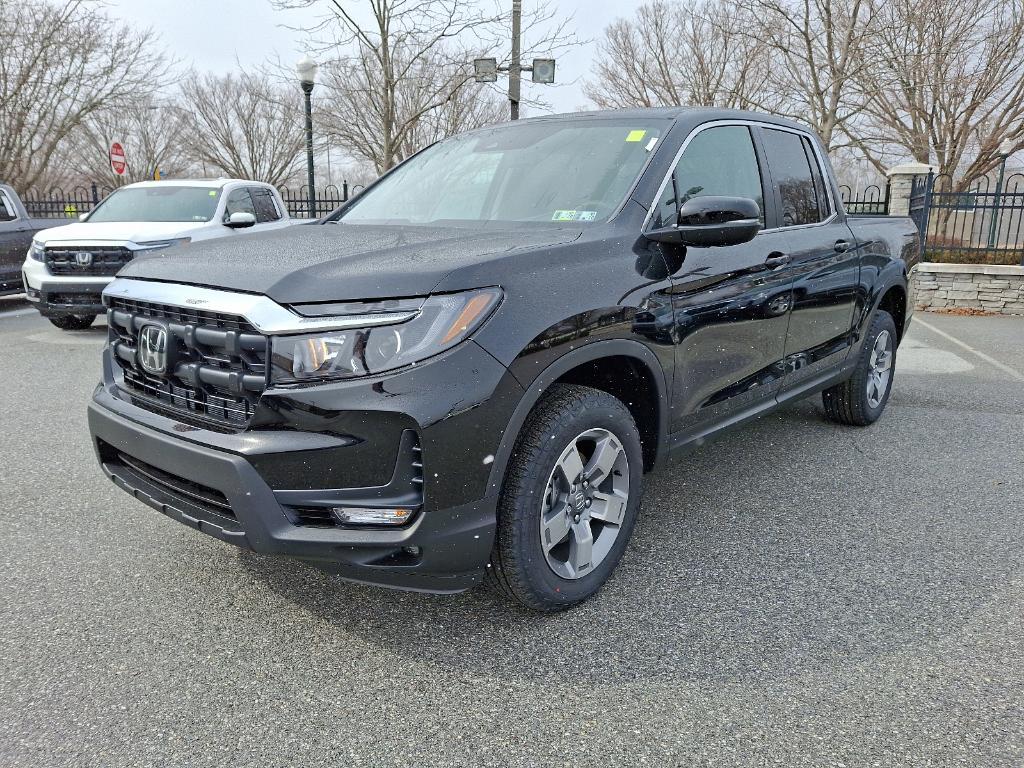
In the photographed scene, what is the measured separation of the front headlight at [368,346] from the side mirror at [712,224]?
3.43 ft

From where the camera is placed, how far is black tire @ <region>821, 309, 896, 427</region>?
4801mm

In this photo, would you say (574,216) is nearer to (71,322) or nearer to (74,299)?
(74,299)

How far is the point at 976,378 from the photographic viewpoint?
675 centimetres

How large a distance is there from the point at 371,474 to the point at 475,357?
441 millimetres

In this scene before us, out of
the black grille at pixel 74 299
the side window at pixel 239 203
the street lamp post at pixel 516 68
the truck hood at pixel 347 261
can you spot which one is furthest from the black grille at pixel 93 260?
the street lamp post at pixel 516 68

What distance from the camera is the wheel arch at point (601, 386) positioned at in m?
2.32

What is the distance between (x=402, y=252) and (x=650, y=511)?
1.86 metres

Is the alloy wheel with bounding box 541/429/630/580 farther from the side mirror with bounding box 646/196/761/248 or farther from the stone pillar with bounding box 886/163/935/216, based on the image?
the stone pillar with bounding box 886/163/935/216

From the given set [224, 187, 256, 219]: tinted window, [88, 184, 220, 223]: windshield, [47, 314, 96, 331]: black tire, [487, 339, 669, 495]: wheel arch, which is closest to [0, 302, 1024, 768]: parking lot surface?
[487, 339, 669, 495]: wheel arch

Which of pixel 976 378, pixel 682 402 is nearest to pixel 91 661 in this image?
pixel 682 402

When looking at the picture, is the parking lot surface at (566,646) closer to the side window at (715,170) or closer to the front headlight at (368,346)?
the front headlight at (368,346)

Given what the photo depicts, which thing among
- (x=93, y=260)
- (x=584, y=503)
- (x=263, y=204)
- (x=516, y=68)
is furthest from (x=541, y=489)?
(x=516, y=68)

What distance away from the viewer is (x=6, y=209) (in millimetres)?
10117

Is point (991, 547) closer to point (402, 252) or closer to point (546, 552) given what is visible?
point (546, 552)
